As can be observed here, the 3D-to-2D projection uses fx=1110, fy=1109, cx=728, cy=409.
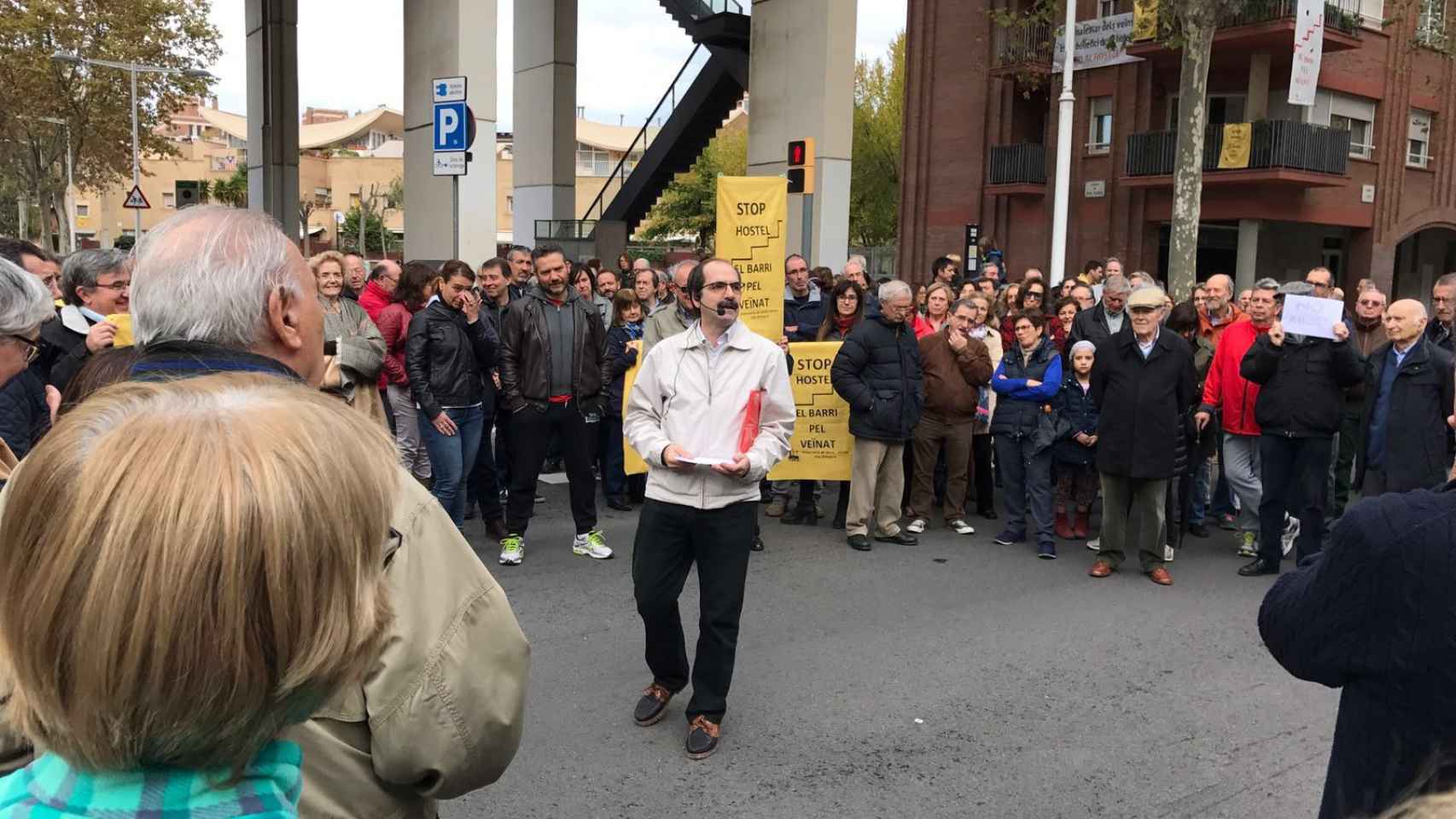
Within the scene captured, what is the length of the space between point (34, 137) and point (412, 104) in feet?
104

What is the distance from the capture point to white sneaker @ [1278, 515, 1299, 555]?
8430 mm

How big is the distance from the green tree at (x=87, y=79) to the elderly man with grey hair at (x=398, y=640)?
3948 centimetres

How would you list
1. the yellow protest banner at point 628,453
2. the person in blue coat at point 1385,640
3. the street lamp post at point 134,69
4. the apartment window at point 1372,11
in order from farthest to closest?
the street lamp post at point 134,69, the apartment window at point 1372,11, the yellow protest banner at point 628,453, the person in blue coat at point 1385,640

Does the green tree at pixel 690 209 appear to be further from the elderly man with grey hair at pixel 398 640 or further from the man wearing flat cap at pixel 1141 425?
the elderly man with grey hair at pixel 398 640

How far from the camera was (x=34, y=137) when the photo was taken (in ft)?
131

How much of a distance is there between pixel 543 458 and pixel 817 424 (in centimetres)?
246

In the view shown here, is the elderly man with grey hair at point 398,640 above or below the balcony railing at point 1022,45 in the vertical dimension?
below

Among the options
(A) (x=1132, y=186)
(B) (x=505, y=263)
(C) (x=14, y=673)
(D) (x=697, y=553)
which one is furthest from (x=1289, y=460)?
(A) (x=1132, y=186)

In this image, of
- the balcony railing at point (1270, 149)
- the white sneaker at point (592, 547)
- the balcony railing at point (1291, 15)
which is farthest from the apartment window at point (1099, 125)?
the white sneaker at point (592, 547)

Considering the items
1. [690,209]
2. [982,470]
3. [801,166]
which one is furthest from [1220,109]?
[690,209]

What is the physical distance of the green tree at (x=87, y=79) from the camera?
116 ft

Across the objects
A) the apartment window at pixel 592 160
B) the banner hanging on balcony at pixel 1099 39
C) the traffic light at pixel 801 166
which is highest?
the apartment window at pixel 592 160

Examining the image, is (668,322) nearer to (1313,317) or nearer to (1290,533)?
(1313,317)

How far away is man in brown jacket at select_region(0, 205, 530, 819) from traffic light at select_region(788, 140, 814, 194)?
36.3 ft
